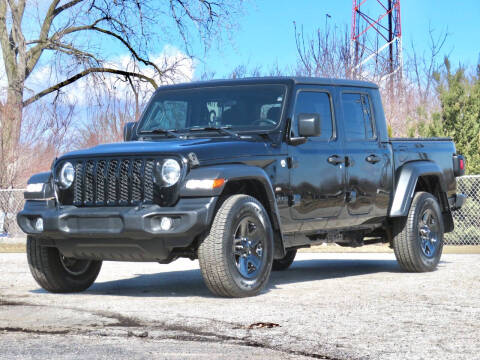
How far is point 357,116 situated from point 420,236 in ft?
5.83

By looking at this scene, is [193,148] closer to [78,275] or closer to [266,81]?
[266,81]

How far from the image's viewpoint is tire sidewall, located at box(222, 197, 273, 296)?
7777mm

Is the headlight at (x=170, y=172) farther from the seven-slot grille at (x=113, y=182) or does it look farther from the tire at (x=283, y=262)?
the tire at (x=283, y=262)

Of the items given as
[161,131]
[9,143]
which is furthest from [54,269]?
[9,143]

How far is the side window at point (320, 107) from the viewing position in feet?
30.2

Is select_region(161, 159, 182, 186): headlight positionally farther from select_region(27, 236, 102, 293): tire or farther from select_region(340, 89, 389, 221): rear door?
select_region(340, 89, 389, 221): rear door

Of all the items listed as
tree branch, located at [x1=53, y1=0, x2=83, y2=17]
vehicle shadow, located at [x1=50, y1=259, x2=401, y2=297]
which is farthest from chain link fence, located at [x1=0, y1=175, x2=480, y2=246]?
tree branch, located at [x1=53, y1=0, x2=83, y2=17]

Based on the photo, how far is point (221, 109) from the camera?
912 cm

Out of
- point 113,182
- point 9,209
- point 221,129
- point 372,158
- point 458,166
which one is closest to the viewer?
point 113,182

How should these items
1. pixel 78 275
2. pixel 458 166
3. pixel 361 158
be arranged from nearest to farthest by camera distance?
pixel 78 275 < pixel 361 158 < pixel 458 166

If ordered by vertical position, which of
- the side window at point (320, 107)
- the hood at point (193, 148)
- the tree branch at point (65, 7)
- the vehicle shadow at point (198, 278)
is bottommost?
the vehicle shadow at point (198, 278)

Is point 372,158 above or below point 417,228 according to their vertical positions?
above

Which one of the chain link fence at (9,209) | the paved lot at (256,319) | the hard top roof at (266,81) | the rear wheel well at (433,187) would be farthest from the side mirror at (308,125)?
the chain link fence at (9,209)

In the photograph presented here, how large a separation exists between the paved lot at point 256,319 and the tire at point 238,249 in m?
0.17
